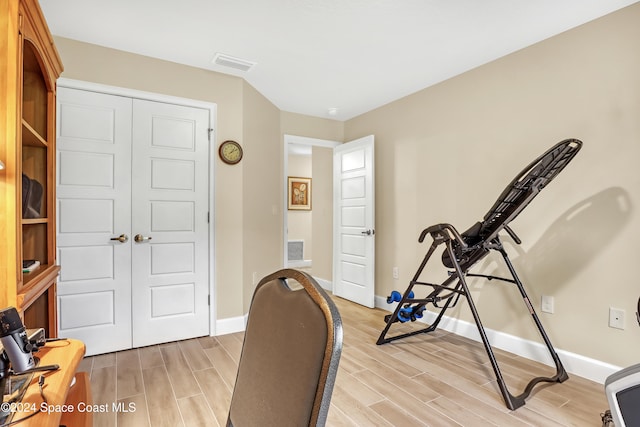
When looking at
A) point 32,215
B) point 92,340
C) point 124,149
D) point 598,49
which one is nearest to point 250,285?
point 92,340

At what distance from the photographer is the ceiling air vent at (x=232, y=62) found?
9.46ft

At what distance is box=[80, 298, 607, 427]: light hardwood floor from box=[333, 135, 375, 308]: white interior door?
47.8 inches

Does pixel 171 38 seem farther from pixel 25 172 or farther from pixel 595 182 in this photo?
pixel 595 182

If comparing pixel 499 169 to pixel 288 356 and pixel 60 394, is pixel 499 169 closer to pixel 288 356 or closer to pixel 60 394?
pixel 288 356

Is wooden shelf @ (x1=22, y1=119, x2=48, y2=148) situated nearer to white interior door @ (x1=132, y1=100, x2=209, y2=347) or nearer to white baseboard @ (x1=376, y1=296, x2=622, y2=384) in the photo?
white interior door @ (x1=132, y1=100, x2=209, y2=347)

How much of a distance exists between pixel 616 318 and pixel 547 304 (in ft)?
1.34

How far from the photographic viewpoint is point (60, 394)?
89 centimetres

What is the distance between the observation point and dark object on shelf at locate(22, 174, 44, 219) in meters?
1.67

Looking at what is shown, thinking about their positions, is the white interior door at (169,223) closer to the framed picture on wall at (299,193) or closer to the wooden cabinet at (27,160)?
the wooden cabinet at (27,160)

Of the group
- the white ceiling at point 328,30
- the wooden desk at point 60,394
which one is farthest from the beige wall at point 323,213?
the wooden desk at point 60,394

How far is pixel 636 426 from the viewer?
94 cm

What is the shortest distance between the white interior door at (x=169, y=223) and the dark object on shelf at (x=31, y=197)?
0.99 m

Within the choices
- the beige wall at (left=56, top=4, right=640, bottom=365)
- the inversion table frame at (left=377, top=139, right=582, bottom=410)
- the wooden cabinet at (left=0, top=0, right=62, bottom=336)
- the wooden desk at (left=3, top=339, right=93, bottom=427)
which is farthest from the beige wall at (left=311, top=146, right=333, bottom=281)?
the wooden desk at (left=3, top=339, right=93, bottom=427)

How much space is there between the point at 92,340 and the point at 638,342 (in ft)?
12.8
